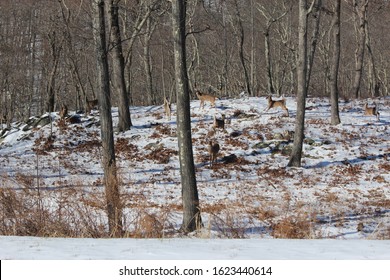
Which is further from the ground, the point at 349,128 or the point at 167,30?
A: the point at 167,30

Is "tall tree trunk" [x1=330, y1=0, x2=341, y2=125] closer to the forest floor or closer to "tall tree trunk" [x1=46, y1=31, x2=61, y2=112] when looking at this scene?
the forest floor

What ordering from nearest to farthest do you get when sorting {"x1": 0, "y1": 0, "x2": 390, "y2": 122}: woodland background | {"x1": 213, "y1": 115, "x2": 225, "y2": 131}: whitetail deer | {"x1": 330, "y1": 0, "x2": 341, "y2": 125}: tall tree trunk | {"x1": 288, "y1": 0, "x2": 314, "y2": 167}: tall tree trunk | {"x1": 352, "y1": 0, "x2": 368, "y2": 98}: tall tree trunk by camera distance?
{"x1": 288, "y1": 0, "x2": 314, "y2": 167}: tall tree trunk, {"x1": 213, "y1": 115, "x2": 225, "y2": 131}: whitetail deer, {"x1": 330, "y1": 0, "x2": 341, "y2": 125}: tall tree trunk, {"x1": 0, "y1": 0, "x2": 390, "y2": 122}: woodland background, {"x1": 352, "y1": 0, "x2": 368, "y2": 98}: tall tree trunk

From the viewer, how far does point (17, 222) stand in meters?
8.22

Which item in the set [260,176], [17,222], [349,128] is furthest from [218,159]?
[17,222]

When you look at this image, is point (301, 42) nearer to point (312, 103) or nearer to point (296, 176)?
point (296, 176)

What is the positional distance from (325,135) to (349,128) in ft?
5.25

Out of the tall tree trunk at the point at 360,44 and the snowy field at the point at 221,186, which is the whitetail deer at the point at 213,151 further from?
the tall tree trunk at the point at 360,44

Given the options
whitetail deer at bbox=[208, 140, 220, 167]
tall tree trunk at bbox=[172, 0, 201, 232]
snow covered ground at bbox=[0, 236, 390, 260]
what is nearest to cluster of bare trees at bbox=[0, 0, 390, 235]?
tall tree trunk at bbox=[172, 0, 201, 232]

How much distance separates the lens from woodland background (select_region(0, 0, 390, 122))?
2642cm

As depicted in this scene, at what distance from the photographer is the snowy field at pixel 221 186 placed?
Answer: 6.46 metres

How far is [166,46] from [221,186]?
2132 cm

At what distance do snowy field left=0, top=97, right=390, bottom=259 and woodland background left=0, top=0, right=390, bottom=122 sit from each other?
177 inches

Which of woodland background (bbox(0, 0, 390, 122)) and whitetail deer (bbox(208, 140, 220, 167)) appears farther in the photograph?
woodland background (bbox(0, 0, 390, 122))
